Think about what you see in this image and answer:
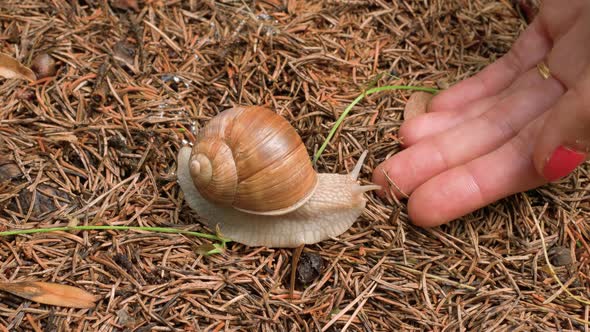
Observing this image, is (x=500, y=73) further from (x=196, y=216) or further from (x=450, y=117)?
A: (x=196, y=216)

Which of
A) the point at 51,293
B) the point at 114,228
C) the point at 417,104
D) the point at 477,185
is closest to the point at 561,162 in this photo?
the point at 477,185

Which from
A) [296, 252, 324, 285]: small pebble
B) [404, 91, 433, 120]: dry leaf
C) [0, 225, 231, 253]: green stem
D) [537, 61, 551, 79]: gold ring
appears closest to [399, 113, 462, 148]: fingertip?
[404, 91, 433, 120]: dry leaf

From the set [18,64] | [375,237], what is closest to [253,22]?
[18,64]

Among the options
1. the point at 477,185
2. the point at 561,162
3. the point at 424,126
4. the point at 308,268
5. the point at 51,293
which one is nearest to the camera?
the point at 51,293

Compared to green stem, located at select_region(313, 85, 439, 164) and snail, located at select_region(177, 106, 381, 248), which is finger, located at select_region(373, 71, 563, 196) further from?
green stem, located at select_region(313, 85, 439, 164)

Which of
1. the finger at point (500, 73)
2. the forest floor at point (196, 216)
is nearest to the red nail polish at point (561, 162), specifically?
the forest floor at point (196, 216)

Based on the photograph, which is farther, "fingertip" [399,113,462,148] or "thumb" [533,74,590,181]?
"fingertip" [399,113,462,148]

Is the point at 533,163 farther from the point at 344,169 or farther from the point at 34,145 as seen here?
the point at 34,145
